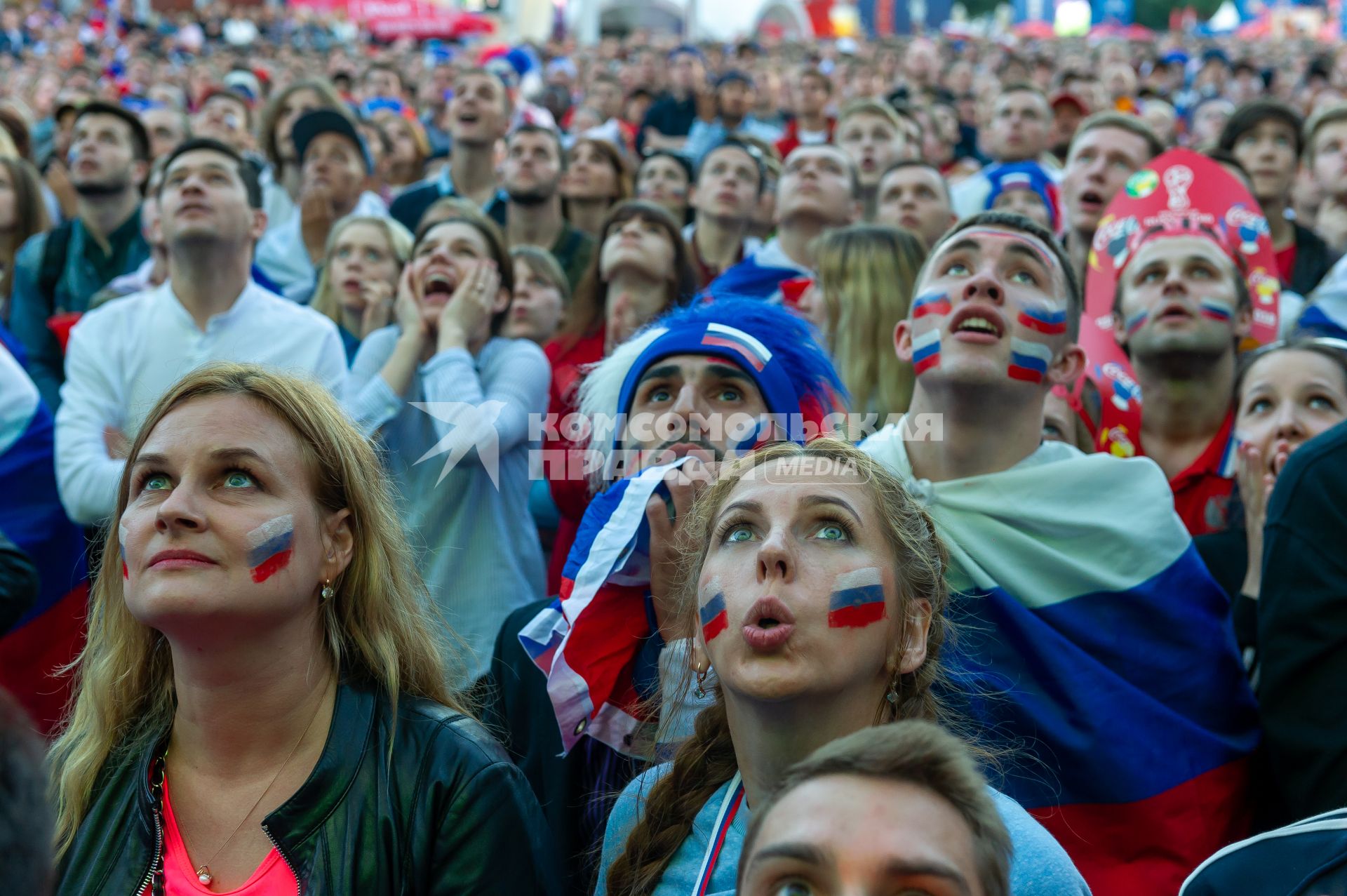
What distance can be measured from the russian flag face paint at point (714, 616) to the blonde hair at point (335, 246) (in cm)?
342

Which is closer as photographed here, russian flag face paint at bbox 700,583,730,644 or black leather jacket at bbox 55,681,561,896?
black leather jacket at bbox 55,681,561,896

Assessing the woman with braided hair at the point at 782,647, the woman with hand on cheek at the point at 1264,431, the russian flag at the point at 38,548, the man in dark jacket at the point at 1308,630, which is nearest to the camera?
the woman with braided hair at the point at 782,647

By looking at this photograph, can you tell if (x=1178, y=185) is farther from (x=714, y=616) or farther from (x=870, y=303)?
(x=714, y=616)

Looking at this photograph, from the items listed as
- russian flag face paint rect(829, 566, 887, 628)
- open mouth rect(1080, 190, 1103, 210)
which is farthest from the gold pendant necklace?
open mouth rect(1080, 190, 1103, 210)

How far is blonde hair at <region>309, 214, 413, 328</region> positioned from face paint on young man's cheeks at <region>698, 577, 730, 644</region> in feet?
11.2

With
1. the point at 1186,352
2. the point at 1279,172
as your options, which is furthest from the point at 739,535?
the point at 1279,172

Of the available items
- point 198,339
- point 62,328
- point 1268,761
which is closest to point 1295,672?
point 1268,761

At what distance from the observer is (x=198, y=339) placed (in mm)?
4598

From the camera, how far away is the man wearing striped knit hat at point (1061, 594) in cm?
293

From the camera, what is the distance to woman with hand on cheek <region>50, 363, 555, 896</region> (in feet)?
7.39

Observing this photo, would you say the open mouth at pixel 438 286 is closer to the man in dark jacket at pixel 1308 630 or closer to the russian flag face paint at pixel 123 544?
the russian flag face paint at pixel 123 544

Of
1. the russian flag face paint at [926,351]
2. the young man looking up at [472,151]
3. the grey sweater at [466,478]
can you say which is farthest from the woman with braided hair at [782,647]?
the young man looking up at [472,151]

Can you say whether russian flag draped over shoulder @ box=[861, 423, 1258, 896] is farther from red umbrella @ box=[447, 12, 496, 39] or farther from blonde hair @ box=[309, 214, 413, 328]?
red umbrella @ box=[447, 12, 496, 39]

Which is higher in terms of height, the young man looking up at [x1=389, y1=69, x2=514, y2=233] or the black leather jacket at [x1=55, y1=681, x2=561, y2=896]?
the young man looking up at [x1=389, y1=69, x2=514, y2=233]
